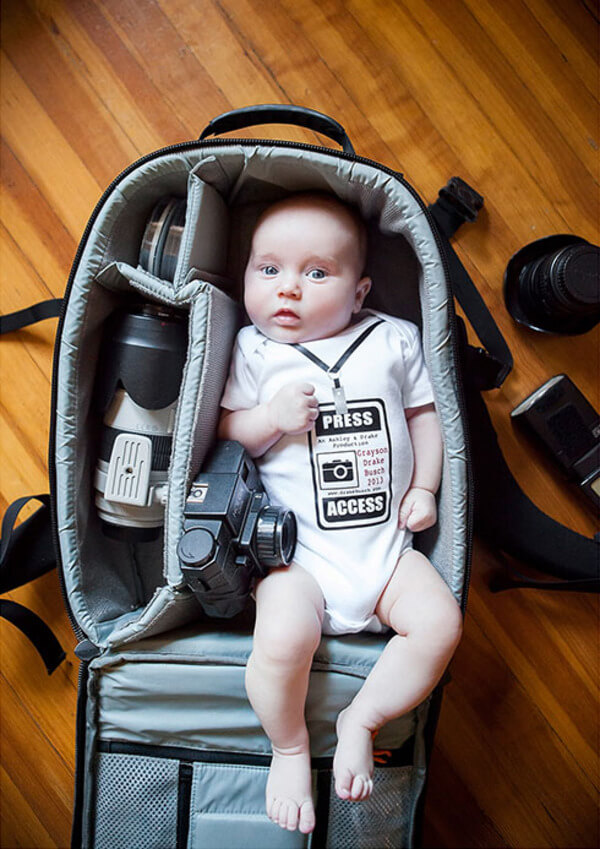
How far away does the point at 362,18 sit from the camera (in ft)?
3.59

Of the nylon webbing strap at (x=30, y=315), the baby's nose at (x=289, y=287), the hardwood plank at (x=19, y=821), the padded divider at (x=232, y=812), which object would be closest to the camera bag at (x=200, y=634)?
the padded divider at (x=232, y=812)

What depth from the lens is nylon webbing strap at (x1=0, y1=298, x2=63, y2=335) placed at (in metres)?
1.08

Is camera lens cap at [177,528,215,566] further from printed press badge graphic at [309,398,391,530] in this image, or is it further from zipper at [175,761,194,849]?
zipper at [175,761,194,849]

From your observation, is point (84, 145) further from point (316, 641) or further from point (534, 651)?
point (534, 651)

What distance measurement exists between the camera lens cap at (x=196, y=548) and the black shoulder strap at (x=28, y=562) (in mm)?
375

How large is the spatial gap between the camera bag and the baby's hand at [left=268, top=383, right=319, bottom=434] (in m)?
0.11

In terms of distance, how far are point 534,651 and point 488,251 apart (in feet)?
2.46

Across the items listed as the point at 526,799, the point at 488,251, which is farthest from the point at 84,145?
the point at 526,799

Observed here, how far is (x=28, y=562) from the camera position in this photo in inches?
41.5

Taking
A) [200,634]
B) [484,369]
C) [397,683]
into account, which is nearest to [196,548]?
[200,634]

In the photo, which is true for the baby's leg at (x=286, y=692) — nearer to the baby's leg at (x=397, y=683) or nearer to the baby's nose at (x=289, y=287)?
the baby's leg at (x=397, y=683)

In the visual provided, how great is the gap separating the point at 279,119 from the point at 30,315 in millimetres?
568

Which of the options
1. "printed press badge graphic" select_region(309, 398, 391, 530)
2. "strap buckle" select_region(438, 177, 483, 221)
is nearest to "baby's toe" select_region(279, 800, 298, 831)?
"printed press badge graphic" select_region(309, 398, 391, 530)

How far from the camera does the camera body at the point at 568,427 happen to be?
3.48 ft
